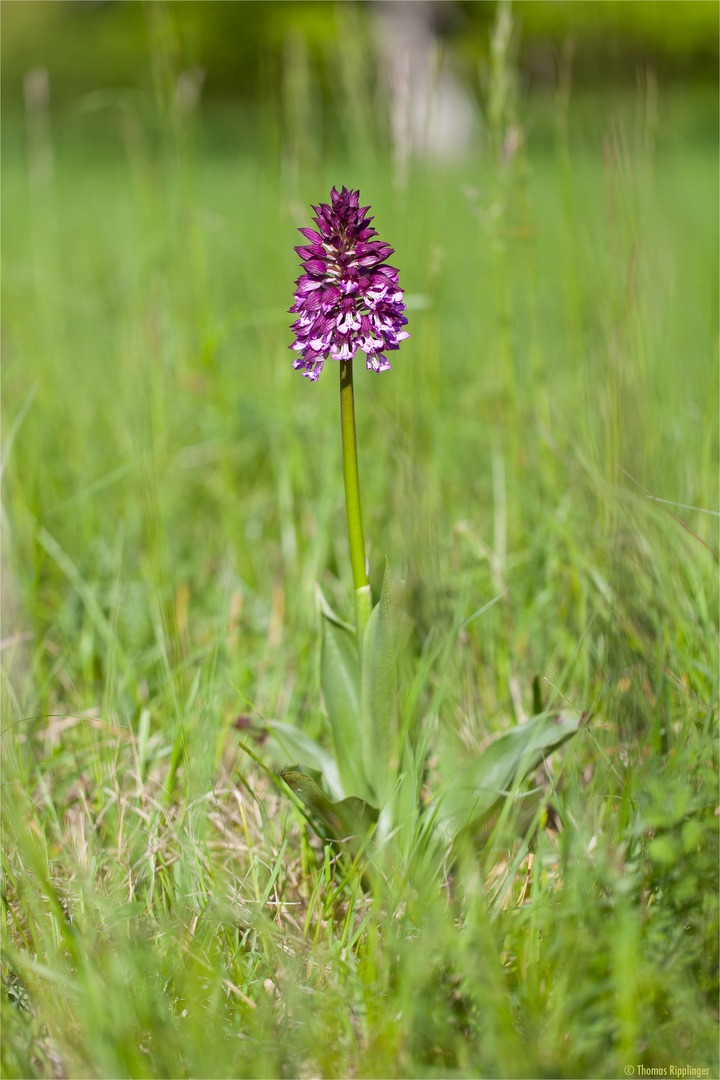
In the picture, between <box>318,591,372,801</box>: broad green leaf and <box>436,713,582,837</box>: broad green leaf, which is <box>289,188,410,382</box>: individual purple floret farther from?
<box>436,713,582,837</box>: broad green leaf

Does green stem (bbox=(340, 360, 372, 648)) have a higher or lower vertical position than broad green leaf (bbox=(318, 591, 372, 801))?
higher

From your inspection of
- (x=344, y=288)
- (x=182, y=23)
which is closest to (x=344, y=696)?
(x=344, y=288)

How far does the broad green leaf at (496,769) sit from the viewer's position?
113 centimetres

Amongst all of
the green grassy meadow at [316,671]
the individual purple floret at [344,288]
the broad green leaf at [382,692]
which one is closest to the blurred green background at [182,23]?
the green grassy meadow at [316,671]

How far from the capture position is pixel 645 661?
52.7 inches

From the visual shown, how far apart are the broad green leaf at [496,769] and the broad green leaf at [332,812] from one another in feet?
0.39

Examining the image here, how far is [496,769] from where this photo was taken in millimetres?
1150

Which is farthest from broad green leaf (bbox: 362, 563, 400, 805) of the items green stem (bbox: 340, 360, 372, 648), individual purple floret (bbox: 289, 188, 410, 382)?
individual purple floret (bbox: 289, 188, 410, 382)

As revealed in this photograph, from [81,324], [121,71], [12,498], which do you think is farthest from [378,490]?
[121,71]

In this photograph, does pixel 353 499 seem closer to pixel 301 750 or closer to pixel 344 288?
pixel 344 288

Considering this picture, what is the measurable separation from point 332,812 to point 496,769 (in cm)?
27

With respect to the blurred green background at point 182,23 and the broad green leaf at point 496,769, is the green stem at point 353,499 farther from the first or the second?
the blurred green background at point 182,23

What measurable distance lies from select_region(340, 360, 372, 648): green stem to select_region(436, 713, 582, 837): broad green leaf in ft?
0.89

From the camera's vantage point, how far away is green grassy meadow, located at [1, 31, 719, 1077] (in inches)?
35.3
